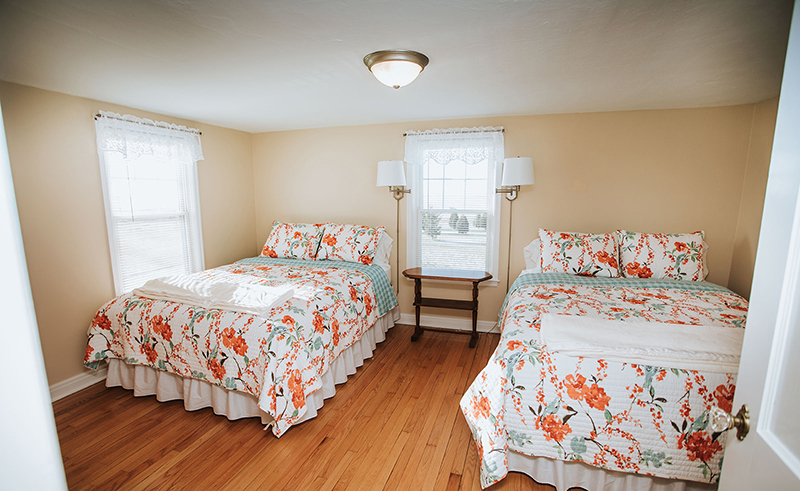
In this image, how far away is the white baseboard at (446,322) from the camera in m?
3.71

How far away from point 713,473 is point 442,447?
1.19 m

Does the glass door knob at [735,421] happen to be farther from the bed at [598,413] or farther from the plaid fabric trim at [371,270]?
the plaid fabric trim at [371,270]

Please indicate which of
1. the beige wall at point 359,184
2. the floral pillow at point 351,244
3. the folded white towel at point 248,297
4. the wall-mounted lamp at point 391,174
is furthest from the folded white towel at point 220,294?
the wall-mounted lamp at point 391,174

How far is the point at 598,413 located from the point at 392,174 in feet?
8.31

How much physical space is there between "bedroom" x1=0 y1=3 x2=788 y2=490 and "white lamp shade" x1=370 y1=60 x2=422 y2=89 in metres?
0.11

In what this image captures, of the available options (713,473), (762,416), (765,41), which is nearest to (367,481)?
(713,473)

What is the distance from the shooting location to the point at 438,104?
9.62 ft

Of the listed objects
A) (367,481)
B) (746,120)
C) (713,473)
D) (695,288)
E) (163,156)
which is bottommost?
(367,481)

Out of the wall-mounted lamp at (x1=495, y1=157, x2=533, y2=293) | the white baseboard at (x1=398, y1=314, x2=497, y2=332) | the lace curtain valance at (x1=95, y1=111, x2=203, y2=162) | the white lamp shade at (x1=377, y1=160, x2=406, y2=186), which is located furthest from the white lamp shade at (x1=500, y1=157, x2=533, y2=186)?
the lace curtain valance at (x1=95, y1=111, x2=203, y2=162)

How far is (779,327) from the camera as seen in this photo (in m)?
0.72

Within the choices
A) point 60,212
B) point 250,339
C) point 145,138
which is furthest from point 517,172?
point 60,212

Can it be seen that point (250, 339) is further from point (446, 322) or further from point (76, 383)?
point (446, 322)

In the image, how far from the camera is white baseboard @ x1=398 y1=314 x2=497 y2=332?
371cm

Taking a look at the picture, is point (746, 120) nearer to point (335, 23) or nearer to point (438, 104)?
point (438, 104)
